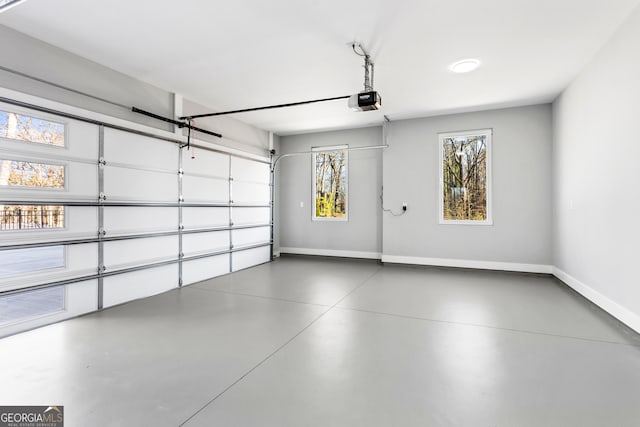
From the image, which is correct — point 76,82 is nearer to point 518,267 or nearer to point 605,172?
point 605,172

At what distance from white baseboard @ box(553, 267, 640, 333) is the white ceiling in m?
2.81

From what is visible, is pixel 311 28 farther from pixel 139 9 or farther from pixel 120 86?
pixel 120 86

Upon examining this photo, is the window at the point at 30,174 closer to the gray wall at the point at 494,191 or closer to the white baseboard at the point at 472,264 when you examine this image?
the gray wall at the point at 494,191

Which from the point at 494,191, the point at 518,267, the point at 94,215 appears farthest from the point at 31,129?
the point at 518,267

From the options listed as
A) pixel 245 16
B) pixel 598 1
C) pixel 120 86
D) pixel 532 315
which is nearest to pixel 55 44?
pixel 120 86

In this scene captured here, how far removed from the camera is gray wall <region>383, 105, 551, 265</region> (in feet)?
18.2

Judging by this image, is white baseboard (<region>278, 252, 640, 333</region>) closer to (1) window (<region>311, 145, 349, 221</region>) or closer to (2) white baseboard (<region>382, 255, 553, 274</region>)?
(2) white baseboard (<region>382, 255, 553, 274</region>)

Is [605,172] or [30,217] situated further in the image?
[605,172]

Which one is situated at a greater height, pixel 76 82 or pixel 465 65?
pixel 465 65

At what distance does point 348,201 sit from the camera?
7.20 metres

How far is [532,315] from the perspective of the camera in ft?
11.7

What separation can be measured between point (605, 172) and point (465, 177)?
2.56 meters

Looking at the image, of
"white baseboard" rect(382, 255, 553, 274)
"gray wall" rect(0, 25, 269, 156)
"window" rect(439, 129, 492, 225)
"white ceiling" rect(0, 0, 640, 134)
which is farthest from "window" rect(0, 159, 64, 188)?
"window" rect(439, 129, 492, 225)

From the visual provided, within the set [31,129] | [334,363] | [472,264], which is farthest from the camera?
[472,264]
